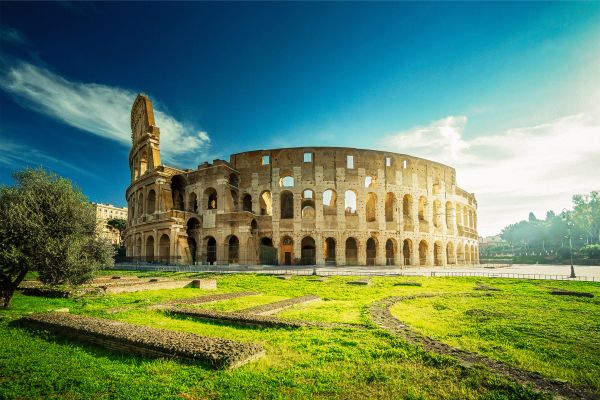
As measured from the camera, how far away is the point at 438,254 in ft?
143

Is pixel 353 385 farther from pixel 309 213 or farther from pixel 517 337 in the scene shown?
pixel 309 213

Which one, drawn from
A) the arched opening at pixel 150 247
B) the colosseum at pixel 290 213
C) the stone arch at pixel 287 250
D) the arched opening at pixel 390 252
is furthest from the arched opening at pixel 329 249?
the arched opening at pixel 150 247

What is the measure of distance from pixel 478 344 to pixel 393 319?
8.41 feet

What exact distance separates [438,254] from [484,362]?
135 ft

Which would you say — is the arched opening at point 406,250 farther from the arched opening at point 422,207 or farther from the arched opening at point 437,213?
the arched opening at point 437,213

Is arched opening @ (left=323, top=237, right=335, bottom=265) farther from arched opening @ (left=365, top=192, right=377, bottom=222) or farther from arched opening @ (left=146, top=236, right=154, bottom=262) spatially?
arched opening @ (left=146, top=236, right=154, bottom=262)

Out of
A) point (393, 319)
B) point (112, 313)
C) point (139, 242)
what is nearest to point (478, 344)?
point (393, 319)

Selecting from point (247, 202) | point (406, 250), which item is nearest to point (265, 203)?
point (247, 202)

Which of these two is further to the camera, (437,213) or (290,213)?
(437,213)

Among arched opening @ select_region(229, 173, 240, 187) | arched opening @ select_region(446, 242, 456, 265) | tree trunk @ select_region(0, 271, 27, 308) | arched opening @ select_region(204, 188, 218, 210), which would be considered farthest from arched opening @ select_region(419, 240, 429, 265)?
tree trunk @ select_region(0, 271, 27, 308)

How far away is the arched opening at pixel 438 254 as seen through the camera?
43.1m

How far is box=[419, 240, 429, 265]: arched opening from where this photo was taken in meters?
42.2

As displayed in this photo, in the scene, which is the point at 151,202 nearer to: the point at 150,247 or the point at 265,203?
the point at 150,247

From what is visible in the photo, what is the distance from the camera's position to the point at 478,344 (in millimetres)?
6664
